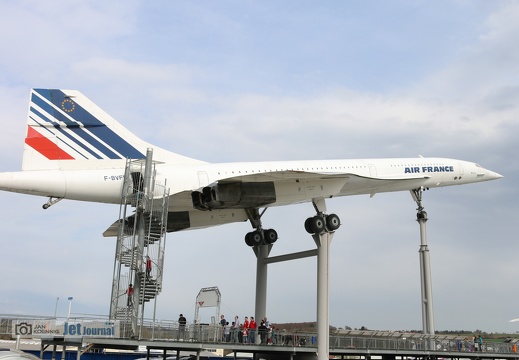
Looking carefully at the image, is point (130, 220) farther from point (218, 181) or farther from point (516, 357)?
point (516, 357)

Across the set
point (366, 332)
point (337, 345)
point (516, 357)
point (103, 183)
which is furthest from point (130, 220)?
point (516, 357)

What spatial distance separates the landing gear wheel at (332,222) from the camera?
26859 mm

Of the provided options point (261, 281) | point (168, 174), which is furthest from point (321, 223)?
point (168, 174)

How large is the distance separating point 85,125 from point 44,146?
5.95 feet

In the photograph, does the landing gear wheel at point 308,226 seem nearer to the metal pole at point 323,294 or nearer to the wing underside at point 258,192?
the metal pole at point 323,294

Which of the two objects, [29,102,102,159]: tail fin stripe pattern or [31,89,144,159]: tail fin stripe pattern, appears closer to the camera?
[29,102,102,159]: tail fin stripe pattern

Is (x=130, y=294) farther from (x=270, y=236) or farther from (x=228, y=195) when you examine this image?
(x=270, y=236)

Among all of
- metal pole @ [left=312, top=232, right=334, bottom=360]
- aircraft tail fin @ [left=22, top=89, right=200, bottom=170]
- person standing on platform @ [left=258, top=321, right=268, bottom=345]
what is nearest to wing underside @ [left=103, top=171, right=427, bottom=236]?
metal pole @ [left=312, top=232, right=334, bottom=360]

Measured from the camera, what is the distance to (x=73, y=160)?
2266 cm

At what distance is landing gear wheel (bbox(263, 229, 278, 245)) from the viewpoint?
29.0 m

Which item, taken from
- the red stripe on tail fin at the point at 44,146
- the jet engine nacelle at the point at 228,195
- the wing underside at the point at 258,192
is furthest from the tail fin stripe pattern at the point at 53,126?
the jet engine nacelle at the point at 228,195

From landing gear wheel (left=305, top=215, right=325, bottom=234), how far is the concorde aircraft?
1.7 inches

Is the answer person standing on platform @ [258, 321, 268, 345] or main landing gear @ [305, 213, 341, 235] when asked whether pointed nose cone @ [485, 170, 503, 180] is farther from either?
person standing on platform @ [258, 321, 268, 345]

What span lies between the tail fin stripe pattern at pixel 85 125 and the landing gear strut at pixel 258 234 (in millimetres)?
7531
